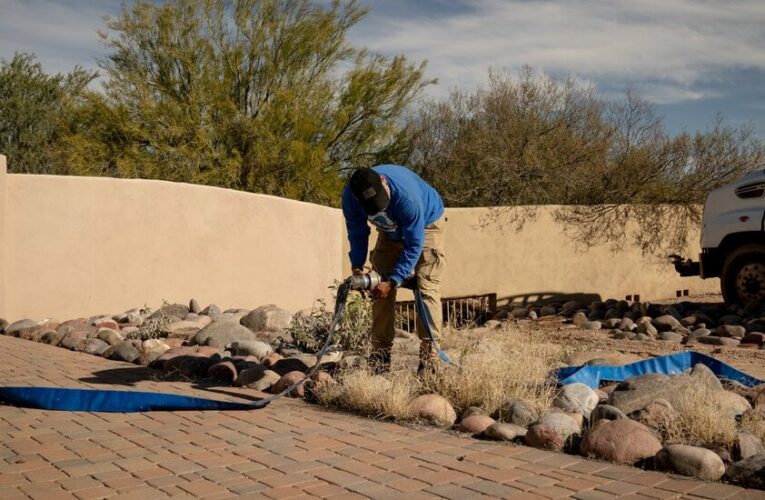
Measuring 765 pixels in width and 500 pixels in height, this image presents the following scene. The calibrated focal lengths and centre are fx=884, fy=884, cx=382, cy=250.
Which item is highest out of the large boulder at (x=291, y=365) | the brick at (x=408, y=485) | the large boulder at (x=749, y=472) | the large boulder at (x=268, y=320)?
the large boulder at (x=268, y=320)

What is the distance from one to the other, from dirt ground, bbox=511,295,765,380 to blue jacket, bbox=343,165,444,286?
3596 millimetres

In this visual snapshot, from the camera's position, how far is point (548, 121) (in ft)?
78.5

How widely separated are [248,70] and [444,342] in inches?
641

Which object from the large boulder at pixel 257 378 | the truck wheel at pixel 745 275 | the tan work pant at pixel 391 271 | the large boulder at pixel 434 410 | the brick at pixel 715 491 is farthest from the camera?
the truck wheel at pixel 745 275

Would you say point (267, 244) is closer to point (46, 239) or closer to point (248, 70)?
point (46, 239)

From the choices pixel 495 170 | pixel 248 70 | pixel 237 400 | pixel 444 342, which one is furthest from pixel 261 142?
pixel 237 400

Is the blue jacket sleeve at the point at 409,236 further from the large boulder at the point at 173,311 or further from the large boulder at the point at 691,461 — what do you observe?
the large boulder at the point at 173,311

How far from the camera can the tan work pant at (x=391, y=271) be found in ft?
22.9

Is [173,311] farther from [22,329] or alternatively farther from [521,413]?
[521,413]

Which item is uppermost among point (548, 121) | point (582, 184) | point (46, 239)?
point (548, 121)

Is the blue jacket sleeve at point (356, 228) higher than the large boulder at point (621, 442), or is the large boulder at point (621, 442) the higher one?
the blue jacket sleeve at point (356, 228)

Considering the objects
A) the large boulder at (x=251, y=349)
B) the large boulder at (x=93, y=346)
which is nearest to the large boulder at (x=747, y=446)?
the large boulder at (x=251, y=349)

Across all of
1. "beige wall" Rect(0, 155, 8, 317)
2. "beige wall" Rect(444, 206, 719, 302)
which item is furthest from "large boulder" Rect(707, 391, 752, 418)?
"beige wall" Rect(444, 206, 719, 302)

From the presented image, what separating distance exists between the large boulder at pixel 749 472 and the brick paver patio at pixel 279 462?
0.10 m
